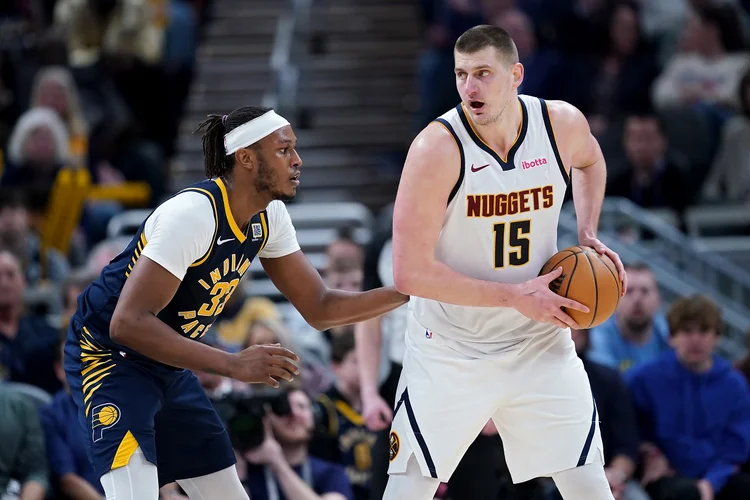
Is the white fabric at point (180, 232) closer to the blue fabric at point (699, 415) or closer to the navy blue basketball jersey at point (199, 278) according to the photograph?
the navy blue basketball jersey at point (199, 278)

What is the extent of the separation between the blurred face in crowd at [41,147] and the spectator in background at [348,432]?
3.93 m

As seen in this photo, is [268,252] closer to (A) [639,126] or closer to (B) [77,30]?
(A) [639,126]

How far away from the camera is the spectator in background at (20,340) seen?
302 inches

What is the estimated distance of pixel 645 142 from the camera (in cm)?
959

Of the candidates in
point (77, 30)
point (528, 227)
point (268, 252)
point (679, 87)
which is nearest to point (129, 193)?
point (77, 30)

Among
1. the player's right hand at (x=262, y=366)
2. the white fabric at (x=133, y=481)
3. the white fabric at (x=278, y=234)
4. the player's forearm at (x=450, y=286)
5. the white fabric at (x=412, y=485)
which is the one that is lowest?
the white fabric at (x=412, y=485)

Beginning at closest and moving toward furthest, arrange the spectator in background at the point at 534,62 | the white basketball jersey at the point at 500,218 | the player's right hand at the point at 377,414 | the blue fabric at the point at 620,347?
the white basketball jersey at the point at 500,218, the player's right hand at the point at 377,414, the blue fabric at the point at 620,347, the spectator in background at the point at 534,62

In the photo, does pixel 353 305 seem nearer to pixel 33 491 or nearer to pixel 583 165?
pixel 583 165

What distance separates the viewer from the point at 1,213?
8.95 meters

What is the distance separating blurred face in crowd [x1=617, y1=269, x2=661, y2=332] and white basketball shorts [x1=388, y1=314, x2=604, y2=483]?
10.5ft

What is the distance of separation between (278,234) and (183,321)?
1.80 ft

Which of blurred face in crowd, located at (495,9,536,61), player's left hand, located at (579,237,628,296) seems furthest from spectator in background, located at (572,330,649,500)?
blurred face in crowd, located at (495,9,536,61)

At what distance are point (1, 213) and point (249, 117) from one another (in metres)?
4.88

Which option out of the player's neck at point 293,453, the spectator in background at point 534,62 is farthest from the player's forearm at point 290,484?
the spectator in background at point 534,62
